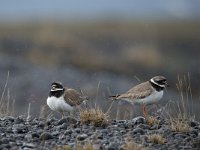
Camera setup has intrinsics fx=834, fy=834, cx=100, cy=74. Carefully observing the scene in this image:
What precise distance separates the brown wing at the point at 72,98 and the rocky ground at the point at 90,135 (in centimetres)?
77

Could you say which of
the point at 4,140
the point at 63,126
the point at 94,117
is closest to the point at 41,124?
the point at 63,126

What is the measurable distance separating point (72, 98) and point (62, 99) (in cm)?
22

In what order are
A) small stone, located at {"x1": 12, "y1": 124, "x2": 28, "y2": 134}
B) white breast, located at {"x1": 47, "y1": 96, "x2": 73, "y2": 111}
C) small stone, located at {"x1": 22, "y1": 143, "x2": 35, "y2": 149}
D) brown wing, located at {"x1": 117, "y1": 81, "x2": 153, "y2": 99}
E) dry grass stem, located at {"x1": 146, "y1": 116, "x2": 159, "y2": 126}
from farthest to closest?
brown wing, located at {"x1": 117, "y1": 81, "x2": 153, "y2": 99}
white breast, located at {"x1": 47, "y1": 96, "x2": 73, "y2": 111}
dry grass stem, located at {"x1": 146, "y1": 116, "x2": 159, "y2": 126}
small stone, located at {"x1": 12, "y1": 124, "x2": 28, "y2": 134}
small stone, located at {"x1": 22, "y1": 143, "x2": 35, "y2": 149}

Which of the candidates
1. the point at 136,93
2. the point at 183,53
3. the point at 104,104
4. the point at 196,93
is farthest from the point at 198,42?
the point at 136,93

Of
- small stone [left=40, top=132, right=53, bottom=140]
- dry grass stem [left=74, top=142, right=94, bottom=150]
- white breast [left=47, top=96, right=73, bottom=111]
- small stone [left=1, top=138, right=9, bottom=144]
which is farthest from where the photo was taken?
white breast [left=47, top=96, right=73, bottom=111]

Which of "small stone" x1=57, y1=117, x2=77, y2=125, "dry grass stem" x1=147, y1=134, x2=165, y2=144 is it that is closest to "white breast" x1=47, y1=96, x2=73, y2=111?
"small stone" x1=57, y1=117, x2=77, y2=125

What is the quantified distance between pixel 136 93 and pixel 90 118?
4.83ft

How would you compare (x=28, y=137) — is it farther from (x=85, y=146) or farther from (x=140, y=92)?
(x=140, y=92)

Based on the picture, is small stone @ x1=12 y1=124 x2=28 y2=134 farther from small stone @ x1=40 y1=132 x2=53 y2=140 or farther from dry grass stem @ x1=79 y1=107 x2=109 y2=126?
dry grass stem @ x1=79 y1=107 x2=109 y2=126

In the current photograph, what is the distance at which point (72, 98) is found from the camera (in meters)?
14.5

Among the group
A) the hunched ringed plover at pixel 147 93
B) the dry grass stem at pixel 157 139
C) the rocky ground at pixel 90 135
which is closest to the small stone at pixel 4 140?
the rocky ground at pixel 90 135

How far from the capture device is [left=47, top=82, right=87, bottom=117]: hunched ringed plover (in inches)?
564

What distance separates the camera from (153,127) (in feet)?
43.3

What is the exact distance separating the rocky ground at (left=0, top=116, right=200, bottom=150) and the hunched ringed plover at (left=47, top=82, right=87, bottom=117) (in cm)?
58
